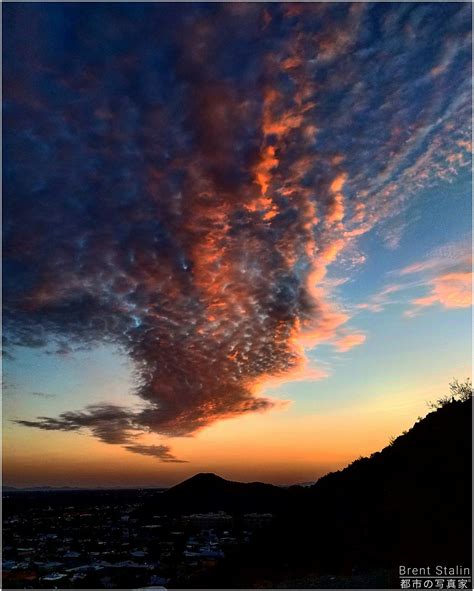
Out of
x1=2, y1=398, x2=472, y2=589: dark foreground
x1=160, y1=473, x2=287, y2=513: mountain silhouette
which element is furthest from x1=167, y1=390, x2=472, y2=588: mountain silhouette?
x1=160, y1=473, x2=287, y2=513: mountain silhouette

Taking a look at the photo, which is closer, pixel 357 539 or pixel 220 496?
pixel 357 539

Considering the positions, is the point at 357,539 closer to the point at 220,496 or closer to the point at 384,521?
the point at 384,521

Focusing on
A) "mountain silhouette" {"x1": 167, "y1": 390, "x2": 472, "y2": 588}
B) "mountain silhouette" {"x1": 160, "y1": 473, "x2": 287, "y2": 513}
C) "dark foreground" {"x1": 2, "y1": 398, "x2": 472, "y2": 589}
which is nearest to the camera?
"dark foreground" {"x1": 2, "y1": 398, "x2": 472, "y2": 589}

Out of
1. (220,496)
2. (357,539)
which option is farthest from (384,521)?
(220,496)

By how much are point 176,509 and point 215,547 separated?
198 feet

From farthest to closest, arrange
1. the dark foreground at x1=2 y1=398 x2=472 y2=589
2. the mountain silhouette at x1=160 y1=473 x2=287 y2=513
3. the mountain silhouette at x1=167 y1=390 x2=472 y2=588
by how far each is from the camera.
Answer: the mountain silhouette at x1=160 y1=473 x2=287 y2=513
the mountain silhouette at x1=167 y1=390 x2=472 y2=588
the dark foreground at x1=2 y1=398 x2=472 y2=589

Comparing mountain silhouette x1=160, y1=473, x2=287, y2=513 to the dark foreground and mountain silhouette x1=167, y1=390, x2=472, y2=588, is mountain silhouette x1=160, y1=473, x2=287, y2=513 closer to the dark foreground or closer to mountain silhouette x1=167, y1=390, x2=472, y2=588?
the dark foreground

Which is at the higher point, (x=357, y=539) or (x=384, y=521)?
(x=384, y=521)

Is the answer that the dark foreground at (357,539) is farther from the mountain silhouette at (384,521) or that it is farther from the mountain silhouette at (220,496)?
the mountain silhouette at (220,496)

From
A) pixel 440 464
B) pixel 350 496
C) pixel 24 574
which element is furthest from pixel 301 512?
pixel 24 574

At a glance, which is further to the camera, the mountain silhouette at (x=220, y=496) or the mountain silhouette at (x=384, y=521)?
the mountain silhouette at (x=220, y=496)

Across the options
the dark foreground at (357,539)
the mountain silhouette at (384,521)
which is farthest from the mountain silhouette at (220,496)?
the mountain silhouette at (384,521)

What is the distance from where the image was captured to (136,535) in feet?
207

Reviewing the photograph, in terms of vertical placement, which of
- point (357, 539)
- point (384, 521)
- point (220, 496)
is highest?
point (384, 521)
